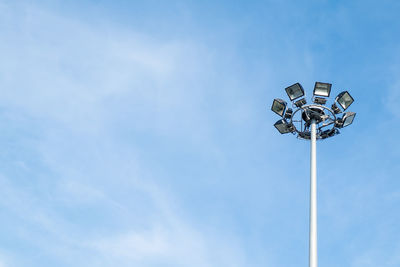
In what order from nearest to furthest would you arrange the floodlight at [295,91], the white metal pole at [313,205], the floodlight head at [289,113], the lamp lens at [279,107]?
the white metal pole at [313,205] < the floodlight at [295,91] < the floodlight head at [289,113] < the lamp lens at [279,107]

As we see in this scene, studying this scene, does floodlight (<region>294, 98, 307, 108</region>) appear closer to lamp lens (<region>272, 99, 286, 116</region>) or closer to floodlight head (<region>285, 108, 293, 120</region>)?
floodlight head (<region>285, 108, 293, 120</region>)

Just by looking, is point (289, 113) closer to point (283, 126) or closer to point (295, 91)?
point (283, 126)

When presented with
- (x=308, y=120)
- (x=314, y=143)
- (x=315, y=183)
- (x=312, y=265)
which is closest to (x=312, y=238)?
(x=312, y=265)

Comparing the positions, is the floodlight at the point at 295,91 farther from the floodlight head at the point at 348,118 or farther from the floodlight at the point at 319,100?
the floodlight head at the point at 348,118

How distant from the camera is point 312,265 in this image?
45.5 feet

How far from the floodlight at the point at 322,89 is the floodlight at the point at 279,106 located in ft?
4.07

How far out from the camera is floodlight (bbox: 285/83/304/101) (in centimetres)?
1880

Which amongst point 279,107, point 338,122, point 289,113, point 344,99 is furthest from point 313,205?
point 344,99

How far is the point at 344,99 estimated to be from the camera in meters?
18.7

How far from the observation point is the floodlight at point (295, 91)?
740 inches

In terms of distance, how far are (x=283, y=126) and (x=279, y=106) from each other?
76 centimetres

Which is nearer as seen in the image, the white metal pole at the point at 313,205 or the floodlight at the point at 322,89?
the white metal pole at the point at 313,205

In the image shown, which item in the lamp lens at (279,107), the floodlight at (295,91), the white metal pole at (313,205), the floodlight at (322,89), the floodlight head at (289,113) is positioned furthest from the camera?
the lamp lens at (279,107)

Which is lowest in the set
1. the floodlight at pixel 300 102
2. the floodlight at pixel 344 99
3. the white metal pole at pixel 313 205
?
the white metal pole at pixel 313 205
